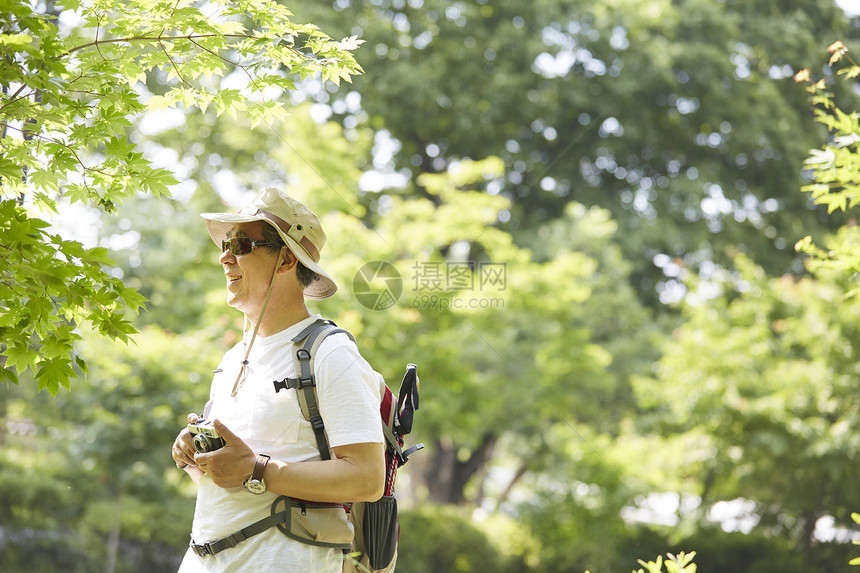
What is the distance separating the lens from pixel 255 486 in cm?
157

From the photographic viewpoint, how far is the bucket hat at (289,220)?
1.80m

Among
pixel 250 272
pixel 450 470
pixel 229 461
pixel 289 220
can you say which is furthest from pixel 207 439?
pixel 450 470

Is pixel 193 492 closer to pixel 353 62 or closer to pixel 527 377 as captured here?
pixel 527 377

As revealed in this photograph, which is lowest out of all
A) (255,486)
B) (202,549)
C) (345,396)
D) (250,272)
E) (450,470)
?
(450,470)

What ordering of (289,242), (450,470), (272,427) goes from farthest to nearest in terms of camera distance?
(450,470) < (289,242) < (272,427)

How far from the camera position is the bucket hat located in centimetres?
180

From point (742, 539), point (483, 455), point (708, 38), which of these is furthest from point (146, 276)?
point (708, 38)

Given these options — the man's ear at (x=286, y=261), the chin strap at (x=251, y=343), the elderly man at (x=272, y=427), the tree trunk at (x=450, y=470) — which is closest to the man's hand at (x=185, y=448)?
the elderly man at (x=272, y=427)

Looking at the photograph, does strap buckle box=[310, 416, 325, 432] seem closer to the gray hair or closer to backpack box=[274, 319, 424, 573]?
backpack box=[274, 319, 424, 573]

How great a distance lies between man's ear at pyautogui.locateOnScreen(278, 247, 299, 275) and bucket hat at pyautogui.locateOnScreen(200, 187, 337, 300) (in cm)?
3

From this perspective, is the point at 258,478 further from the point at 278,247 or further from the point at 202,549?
the point at 278,247

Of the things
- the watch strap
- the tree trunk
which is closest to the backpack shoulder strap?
the watch strap

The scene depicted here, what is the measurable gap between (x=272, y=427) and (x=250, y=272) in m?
0.36

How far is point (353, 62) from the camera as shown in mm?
2227
